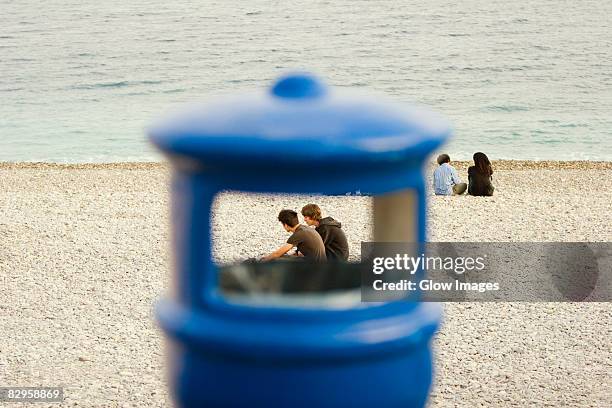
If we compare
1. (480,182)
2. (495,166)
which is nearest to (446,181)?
(480,182)

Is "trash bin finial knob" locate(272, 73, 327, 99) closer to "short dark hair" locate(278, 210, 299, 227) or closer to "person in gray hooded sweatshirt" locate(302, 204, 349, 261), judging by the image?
"short dark hair" locate(278, 210, 299, 227)

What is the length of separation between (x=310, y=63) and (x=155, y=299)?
113ft

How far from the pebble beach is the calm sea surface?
12.0 metres

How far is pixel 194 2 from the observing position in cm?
5947

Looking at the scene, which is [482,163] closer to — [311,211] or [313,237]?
[311,211]

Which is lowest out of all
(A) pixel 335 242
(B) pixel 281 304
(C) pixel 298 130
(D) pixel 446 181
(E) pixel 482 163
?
(B) pixel 281 304

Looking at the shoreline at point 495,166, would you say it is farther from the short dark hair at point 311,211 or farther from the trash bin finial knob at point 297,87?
the trash bin finial knob at point 297,87

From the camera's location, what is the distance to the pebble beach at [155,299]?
6.61 m

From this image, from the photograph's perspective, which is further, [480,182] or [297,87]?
[480,182]

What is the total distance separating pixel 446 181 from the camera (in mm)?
13008

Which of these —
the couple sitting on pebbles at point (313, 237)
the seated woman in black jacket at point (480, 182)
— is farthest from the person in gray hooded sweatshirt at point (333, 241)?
the seated woman in black jacket at point (480, 182)

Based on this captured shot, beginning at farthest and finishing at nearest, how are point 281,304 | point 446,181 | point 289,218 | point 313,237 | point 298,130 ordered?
point 446,181
point 289,218
point 313,237
point 281,304
point 298,130

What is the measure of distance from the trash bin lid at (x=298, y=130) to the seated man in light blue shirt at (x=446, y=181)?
9551mm

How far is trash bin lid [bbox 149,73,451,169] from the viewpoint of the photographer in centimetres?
310
